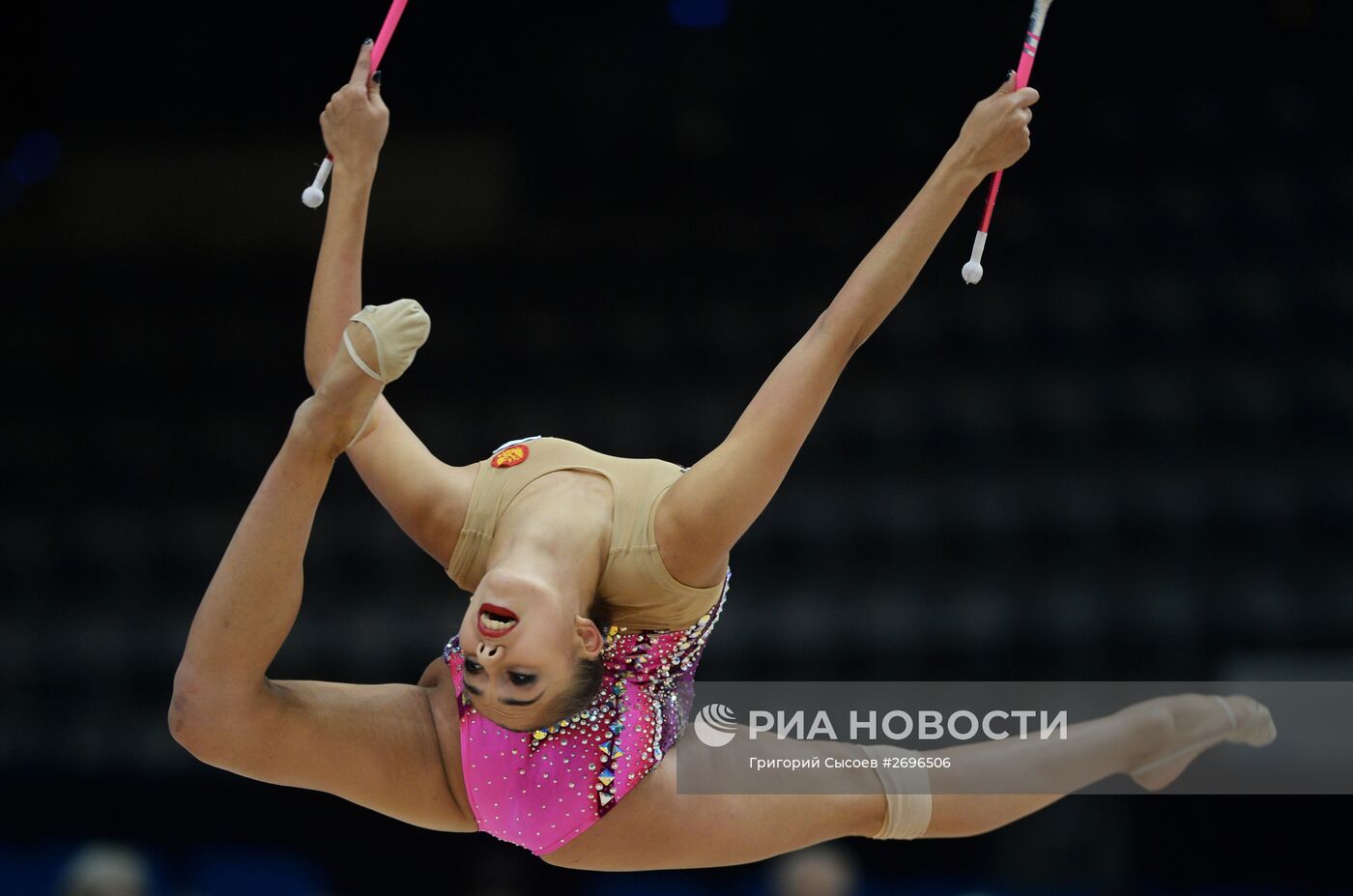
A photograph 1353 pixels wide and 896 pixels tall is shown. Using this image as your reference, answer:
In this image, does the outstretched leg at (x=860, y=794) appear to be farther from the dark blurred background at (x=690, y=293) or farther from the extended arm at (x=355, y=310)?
the dark blurred background at (x=690, y=293)

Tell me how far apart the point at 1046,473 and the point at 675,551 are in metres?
2.43

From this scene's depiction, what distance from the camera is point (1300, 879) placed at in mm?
3494

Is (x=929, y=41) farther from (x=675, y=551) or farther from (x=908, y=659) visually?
(x=675, y=551)

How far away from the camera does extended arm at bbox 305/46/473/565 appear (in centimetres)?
204

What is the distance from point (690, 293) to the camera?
4.36 meters

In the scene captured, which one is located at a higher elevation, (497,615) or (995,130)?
(995,130)

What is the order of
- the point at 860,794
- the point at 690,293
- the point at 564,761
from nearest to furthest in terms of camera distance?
→ 1. the point at 564,761
2. the point at 860,794
3. the point at 690,293

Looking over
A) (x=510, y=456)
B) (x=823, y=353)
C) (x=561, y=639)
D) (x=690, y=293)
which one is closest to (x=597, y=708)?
(x=561, y=639)

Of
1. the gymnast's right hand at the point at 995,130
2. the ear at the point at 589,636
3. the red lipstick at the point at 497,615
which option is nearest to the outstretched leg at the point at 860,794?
the ear at the point at 589,636

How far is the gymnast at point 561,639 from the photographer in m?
1.76

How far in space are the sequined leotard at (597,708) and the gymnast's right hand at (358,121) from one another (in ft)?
1.37

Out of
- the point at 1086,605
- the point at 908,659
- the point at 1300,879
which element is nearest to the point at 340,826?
the point at 908,659

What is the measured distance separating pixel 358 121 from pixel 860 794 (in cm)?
102

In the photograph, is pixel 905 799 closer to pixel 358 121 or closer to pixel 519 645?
pixel 519 645
